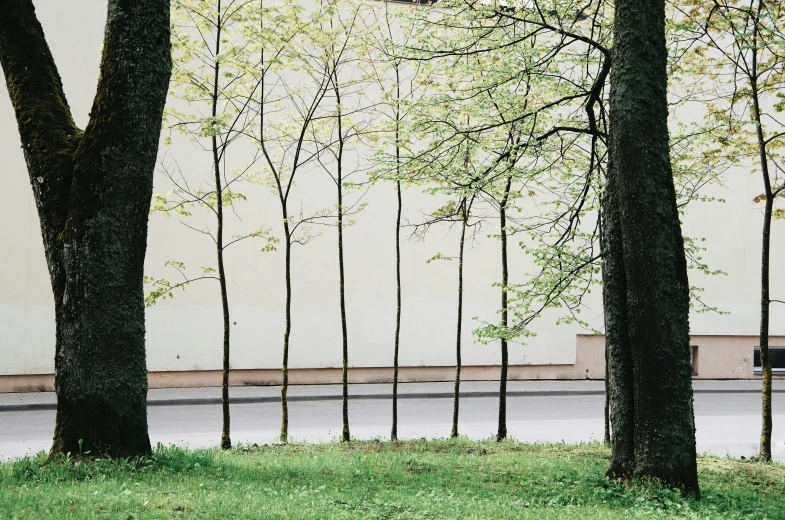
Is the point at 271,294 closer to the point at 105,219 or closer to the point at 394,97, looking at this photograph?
the point at 394,97

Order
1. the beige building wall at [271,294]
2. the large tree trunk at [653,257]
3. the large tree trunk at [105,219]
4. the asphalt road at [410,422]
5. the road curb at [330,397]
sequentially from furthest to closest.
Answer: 1. the beige building wall at [271,294]
2. the road curb at [330,397]
3. the asphalt road at [410,422]
4. the large tree trunk at [653,257]
5. the large tree trunk at [105,219]

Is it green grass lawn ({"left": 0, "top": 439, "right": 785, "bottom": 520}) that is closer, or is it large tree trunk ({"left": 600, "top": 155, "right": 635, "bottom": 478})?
green grass lawn ({"left": 0, "top": 439, "right": 785, "bottom": 520})

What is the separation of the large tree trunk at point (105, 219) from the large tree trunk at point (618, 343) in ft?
15.6

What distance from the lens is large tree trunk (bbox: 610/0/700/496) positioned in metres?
7.06

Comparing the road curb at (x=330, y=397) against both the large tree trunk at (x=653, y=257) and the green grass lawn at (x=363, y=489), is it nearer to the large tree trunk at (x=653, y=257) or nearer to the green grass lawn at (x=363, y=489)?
the green grass lawn at (x=363, y=489)

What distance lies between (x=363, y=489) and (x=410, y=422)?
9.46 m

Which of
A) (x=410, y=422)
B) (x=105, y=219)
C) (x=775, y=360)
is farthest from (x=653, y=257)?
(x=775, y=360)

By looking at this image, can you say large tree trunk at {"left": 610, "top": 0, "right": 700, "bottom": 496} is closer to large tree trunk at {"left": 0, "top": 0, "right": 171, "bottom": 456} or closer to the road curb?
large tree trunk at {"left": 0, "top": 0, "right": 171, "bottom": 456}

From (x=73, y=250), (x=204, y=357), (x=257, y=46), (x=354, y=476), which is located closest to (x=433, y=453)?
(x=354, y=476)

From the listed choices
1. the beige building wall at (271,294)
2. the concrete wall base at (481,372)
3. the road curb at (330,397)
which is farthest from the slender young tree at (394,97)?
the concrete wall base at (481,372)

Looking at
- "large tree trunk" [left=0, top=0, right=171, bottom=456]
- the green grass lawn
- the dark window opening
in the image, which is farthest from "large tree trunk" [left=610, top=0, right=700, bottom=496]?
the dark window opening

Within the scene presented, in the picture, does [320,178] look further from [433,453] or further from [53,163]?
[53,163]

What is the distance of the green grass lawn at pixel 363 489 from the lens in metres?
5.41

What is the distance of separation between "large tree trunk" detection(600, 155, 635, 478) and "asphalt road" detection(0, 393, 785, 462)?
634cm
